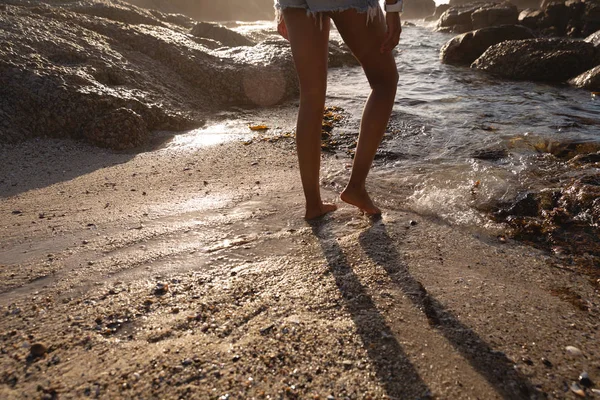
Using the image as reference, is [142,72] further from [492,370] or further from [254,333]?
[492,370]

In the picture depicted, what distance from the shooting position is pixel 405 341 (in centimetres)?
134

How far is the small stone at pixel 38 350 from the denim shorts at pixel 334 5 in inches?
64.2

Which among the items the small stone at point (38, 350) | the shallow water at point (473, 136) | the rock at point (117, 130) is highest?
the rock at point (117, 130)

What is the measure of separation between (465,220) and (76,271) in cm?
186

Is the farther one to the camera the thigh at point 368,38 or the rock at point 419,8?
the rock at point 419,8

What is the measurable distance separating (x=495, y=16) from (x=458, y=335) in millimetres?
22452

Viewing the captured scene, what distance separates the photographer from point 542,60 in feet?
24.0

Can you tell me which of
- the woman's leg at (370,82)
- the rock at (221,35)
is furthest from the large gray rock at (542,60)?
the woman's leg at (370,82)

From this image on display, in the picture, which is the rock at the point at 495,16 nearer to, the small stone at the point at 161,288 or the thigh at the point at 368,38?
the thigh at the point at 368,38

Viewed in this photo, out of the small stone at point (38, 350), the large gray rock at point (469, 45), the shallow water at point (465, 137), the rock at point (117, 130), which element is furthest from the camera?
the large gray rock at point (469, 45)

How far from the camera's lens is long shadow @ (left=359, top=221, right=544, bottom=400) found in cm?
118

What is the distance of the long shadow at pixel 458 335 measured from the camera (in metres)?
1.18

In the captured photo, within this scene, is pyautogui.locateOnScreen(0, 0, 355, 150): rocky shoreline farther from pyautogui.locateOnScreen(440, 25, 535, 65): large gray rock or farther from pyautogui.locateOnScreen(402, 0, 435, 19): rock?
pyautogui.locateOnScreen(402, 0, 435, 19): rock

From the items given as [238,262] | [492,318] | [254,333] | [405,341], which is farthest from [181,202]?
[492,318]
